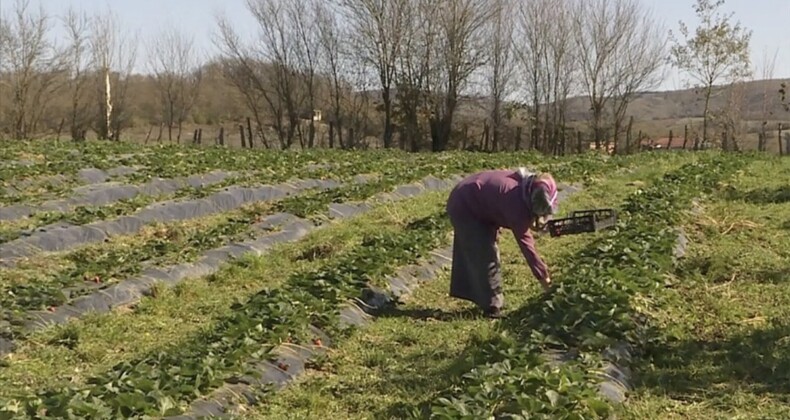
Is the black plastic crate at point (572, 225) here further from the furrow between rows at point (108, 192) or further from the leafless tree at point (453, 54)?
the leafless tree at point (453, 54)

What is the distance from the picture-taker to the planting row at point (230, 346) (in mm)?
4488

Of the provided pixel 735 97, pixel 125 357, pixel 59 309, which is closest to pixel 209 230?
pixel 59 309

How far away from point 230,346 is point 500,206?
256cm

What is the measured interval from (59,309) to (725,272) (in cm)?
610

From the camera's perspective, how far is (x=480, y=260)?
23.9 ft

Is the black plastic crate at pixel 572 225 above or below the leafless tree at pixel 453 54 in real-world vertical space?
below

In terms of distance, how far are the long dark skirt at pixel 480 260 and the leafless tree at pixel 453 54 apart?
99.0ft

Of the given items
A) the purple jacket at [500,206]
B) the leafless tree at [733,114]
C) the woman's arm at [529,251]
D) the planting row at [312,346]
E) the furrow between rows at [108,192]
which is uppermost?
the leafless tree at [733,114]

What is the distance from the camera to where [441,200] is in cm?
1448

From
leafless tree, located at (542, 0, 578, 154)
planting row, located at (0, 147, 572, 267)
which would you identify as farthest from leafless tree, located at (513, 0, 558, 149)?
planting row, located at (0, 147, 572, 267)

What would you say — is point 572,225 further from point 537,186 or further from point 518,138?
point 518,138

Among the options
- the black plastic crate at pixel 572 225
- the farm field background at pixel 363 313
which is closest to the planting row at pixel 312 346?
the farm field background at pixel 363 313

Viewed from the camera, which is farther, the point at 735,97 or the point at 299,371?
the point at 735,97

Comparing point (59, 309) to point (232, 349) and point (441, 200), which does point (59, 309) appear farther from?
point (441, 200)
